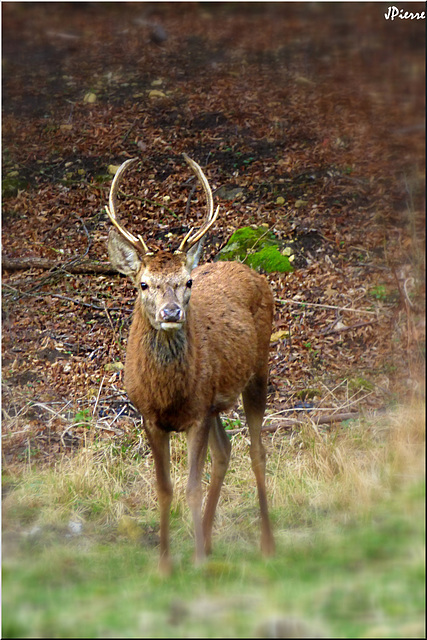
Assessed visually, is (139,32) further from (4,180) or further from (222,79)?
(4,180)

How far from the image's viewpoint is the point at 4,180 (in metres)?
10.5

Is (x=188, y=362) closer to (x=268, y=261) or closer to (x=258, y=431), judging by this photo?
(x=258, y=431)

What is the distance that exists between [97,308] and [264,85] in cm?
420

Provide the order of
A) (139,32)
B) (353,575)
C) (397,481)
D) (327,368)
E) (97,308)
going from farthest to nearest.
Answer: (139,32), (97,308), (327,368), (397,481), (353,575)

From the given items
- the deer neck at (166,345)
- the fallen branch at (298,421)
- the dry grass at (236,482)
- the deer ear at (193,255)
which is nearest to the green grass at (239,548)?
the dry grass at (236,482)

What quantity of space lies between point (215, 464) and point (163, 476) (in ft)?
2.49

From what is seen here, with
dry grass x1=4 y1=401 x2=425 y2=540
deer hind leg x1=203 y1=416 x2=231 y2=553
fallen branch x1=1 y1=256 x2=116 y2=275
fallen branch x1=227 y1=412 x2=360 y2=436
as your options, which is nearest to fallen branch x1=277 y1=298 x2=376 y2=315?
fallen branch x1=227 y1=412 x2=360 y2=436

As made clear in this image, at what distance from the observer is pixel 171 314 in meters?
5.14

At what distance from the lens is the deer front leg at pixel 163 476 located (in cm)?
562

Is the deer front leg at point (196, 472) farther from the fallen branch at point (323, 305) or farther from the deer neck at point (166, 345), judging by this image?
the fallen branch at point (323, 305)

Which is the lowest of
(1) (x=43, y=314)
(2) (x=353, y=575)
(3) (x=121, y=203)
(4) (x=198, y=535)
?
(1) (x=43, y=314)

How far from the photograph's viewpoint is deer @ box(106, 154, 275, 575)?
5.41 meters

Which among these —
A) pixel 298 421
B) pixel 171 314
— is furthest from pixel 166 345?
pixel 298 421

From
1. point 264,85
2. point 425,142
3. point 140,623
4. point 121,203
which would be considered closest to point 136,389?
point 140,623
